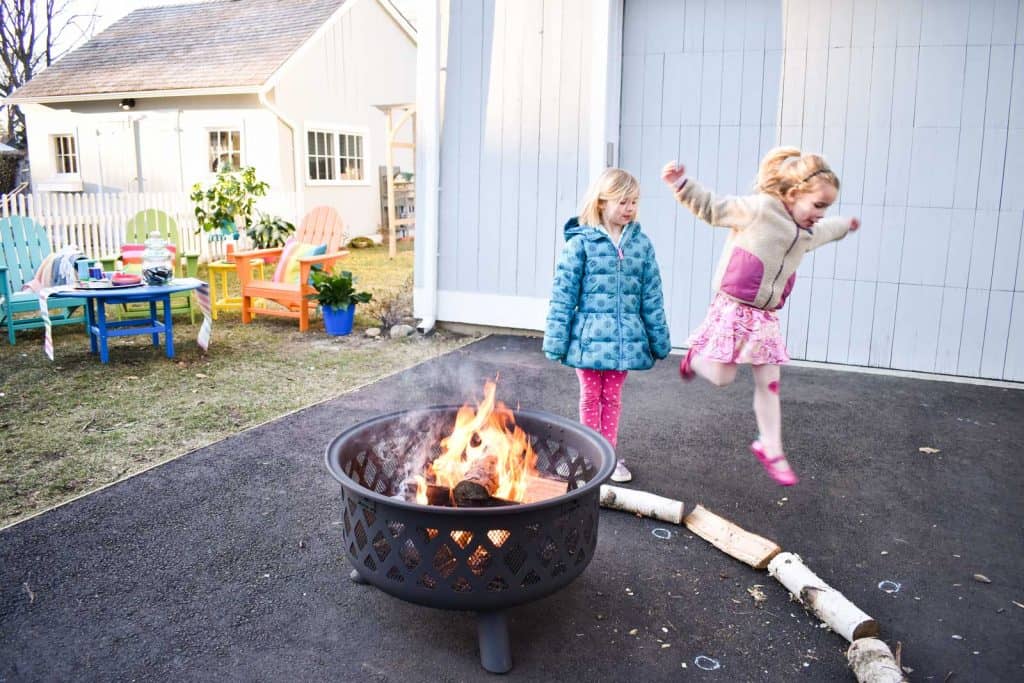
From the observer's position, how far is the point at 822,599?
2.67 meters

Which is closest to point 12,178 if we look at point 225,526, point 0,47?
point 0,47

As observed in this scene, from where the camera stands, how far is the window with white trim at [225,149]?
14383 mm

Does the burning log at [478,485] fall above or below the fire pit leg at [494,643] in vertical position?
above

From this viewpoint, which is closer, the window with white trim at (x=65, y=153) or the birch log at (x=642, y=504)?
the birch log at (x=642, y=504)

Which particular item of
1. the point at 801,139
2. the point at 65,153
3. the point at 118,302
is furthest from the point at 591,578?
the point at 65,153

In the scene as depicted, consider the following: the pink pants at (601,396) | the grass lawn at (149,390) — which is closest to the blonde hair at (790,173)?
the pink pants at (601,396)

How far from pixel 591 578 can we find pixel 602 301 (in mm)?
1191

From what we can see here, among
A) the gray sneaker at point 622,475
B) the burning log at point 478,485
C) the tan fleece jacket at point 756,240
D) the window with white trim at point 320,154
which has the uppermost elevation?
the window with white trim at point 320,154

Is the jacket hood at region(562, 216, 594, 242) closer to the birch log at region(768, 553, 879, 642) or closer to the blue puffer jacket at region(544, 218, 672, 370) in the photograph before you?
the blue puffer jacket at region(544, 218, 672, 370)

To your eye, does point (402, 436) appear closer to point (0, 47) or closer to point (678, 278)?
point (678, 278)

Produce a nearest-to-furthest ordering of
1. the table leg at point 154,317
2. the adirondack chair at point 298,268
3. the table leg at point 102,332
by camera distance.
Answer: the table leg at point 102,332 → the table leg at point 154,317 → the adirondack chair at point 298,268

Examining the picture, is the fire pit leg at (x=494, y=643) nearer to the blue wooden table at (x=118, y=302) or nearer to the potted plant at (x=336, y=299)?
the blue wooden table at (x=118, y=302)

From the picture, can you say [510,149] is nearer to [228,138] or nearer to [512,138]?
[512,138]

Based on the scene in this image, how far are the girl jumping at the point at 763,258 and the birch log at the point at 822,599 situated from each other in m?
0.32
